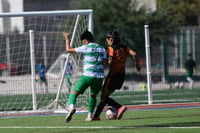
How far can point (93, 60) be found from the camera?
526 inches

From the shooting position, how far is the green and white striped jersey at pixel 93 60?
13.3 metres

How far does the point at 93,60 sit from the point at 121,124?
4.91 feet

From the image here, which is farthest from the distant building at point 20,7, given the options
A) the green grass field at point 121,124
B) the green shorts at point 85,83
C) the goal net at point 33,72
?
the green shorts at point 85,83

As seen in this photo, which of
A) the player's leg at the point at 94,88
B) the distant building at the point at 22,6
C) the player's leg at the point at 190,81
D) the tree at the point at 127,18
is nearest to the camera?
the player's leg at the point at 94,88

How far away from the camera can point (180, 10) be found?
5966 centimetres

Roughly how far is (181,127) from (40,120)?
13.7 feet

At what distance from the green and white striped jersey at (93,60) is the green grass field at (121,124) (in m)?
1.09

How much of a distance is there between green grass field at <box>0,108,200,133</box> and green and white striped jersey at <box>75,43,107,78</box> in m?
1.09

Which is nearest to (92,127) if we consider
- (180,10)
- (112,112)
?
(112,112)

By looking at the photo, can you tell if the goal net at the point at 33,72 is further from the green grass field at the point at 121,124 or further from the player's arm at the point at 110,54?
the player's arm at the point at 110,54

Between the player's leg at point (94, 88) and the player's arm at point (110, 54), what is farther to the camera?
→ the player's arm at point (110, 54)

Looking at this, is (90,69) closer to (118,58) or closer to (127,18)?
(118,58)

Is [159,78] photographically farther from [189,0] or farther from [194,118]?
[189,0]

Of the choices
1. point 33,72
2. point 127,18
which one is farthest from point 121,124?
point 127,18
